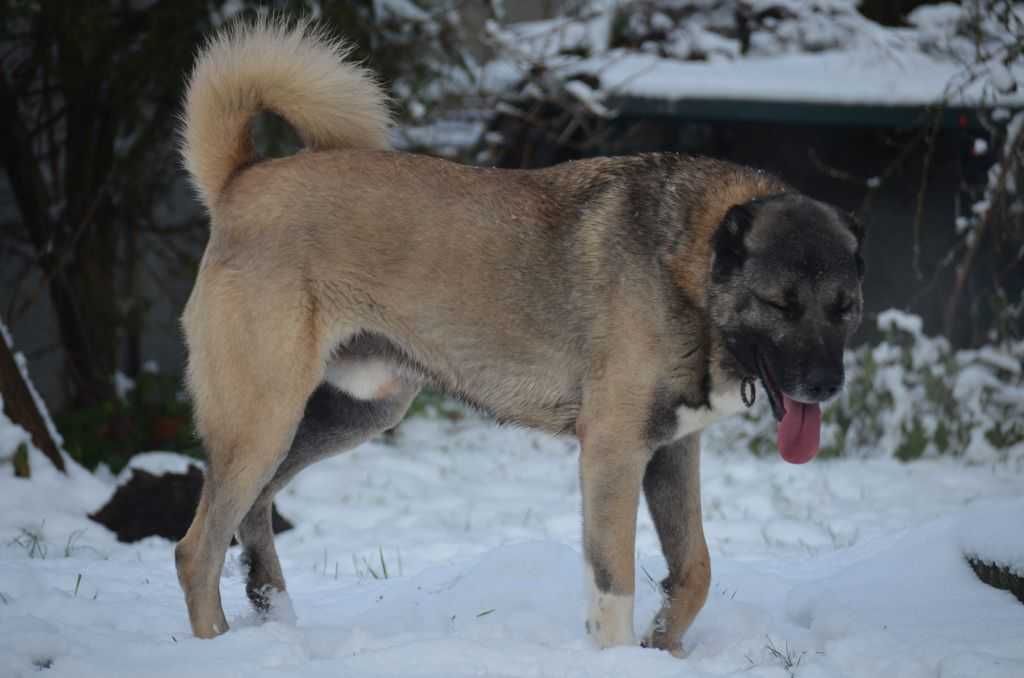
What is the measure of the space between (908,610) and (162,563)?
2520mm

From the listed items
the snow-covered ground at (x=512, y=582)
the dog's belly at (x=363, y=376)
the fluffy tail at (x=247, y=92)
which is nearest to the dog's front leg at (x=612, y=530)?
the snow-covered ground at (x=512, y=582)

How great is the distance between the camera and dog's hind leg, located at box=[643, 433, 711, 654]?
3.37 meters

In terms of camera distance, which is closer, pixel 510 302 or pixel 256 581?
pixel 510 302

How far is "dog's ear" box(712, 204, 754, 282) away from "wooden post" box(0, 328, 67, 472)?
319 cm

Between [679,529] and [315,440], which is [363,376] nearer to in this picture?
[315,440]

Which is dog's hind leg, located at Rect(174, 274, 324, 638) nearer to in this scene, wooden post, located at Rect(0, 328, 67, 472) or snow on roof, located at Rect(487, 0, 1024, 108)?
wooden post, located at Rect(0, 328, 67, 472)

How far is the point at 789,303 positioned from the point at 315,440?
1519mm

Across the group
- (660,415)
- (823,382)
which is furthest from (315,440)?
(823,382)

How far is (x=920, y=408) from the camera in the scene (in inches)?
267

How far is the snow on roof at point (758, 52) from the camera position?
7.52 metres

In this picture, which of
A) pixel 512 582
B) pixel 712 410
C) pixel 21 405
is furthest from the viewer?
pixel 21 405

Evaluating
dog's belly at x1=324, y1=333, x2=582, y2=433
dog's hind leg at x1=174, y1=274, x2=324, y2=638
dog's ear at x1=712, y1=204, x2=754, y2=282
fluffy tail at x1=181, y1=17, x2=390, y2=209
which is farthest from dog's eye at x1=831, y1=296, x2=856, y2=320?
fluffy tail at x1=181, y1=17, x2=390, y2=209

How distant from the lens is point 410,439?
7.04 meters

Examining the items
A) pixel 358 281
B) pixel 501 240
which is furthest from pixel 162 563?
pixel 501 240
